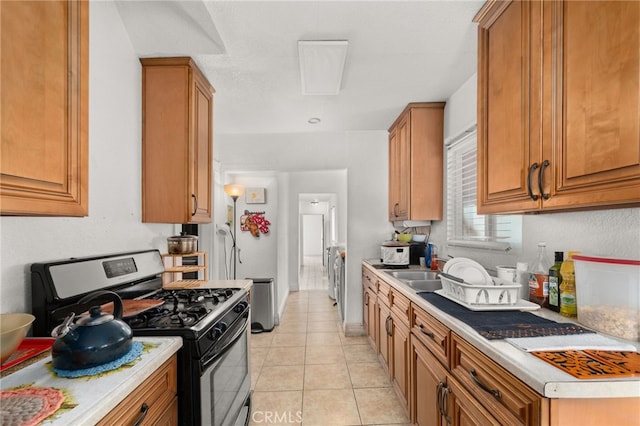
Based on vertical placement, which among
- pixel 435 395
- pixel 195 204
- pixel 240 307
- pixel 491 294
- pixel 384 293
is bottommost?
pixel 435 395

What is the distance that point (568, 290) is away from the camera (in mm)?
1308

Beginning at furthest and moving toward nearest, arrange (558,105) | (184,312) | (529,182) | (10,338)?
(184,312) < (529,182) < (558,105) < (10,338)

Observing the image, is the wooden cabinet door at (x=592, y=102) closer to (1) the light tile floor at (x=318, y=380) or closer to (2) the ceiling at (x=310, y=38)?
(2) the ceiling at (x=310, y=38)

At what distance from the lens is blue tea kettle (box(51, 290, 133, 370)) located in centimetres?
88

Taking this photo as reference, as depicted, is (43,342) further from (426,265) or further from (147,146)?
(426,265)

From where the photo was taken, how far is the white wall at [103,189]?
120 centimetres

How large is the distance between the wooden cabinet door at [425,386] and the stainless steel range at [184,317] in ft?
3.48

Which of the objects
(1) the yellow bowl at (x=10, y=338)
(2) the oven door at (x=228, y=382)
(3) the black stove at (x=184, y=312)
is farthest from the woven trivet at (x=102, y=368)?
(2) the oven door at (x=228, y=382)

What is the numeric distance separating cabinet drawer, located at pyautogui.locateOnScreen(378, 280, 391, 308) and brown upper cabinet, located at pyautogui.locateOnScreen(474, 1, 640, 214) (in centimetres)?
110

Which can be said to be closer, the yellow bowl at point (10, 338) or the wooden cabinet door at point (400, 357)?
Result: the yellow bowl at point (10, 338)

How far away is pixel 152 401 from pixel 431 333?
4.16 ft

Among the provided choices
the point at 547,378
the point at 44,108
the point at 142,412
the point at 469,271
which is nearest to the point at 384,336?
the point at 469,271

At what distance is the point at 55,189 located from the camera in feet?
3.10

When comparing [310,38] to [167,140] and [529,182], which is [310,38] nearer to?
[167,140]
